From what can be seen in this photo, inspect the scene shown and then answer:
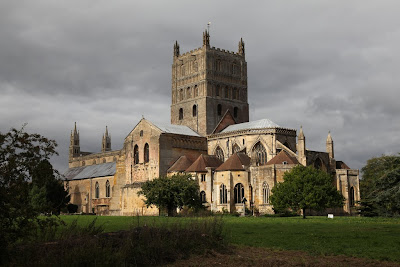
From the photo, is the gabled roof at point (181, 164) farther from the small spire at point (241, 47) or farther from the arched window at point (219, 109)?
the small spire at point (241, 47)

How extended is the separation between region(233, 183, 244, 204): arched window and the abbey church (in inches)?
4.7

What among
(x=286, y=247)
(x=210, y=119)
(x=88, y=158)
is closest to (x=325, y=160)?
(x=210, y=119)

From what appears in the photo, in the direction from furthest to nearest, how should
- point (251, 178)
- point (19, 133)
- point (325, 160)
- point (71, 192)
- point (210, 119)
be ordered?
1. point (71, 192)
2. point (210, 119)
3. point (325, 160)
4. point (251, 178)
5. point (19, 133)

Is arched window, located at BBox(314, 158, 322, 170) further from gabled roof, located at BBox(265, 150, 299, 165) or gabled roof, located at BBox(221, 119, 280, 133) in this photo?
gabled roof, located at BBox(221, 119, 280, 133)

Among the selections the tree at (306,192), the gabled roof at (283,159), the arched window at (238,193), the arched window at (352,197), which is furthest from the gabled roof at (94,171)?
the tree at (306,192)

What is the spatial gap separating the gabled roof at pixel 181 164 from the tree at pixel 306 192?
20762 mm

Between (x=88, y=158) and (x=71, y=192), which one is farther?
(x=88, y=158)

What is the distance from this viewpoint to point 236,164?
6206 centimetres

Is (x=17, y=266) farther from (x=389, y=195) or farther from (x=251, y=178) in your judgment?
(x=251, y=178)

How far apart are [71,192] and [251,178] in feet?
165

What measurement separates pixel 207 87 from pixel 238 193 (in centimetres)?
2342

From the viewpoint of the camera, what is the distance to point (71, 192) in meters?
99.5

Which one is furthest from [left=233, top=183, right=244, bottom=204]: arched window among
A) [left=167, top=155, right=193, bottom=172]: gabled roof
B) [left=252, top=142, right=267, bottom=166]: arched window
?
[left=167, top=155, right=193, bottom=172]: gabled roof

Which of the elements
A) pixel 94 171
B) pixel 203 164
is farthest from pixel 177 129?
pixel 94 171
